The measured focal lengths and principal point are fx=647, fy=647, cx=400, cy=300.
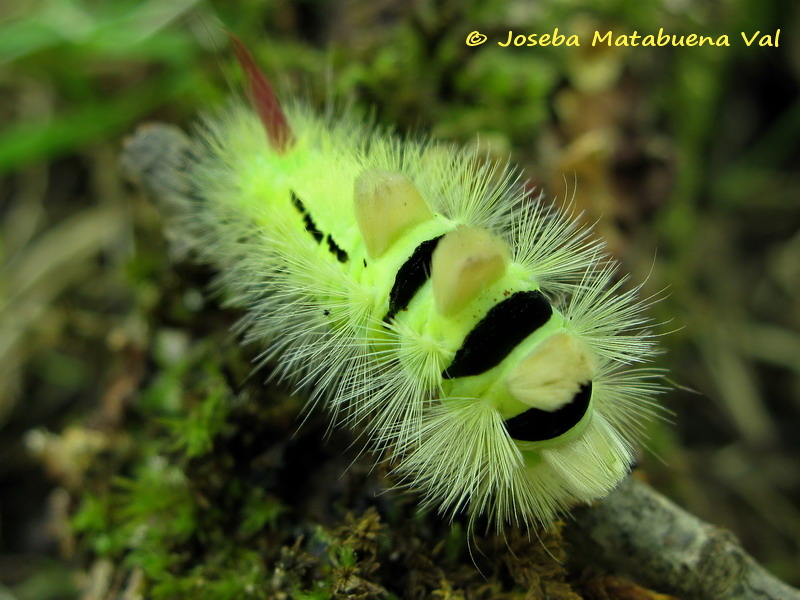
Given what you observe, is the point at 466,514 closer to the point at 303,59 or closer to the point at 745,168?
the point at 303,59

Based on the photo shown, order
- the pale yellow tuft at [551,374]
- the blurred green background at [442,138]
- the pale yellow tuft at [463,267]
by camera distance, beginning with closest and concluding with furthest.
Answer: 1. the pale yellow tuft at [551,374]
2. the pale yellow tuft at [463,267]
3. the blurred green background at [442,138]

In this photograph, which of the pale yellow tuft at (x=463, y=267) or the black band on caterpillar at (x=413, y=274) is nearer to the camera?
the pale yellow tuft at (x=463, y=267)

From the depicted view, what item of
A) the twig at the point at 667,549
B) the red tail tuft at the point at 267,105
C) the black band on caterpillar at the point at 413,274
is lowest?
the twig at the point at 667,549

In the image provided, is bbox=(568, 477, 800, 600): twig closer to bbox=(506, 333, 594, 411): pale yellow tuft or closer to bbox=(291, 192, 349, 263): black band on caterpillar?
bbox=(506, 333, 594, 411): pale yellow tuft

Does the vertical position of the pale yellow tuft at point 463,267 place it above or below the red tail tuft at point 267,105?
below

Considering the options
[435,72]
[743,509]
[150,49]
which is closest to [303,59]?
[435,72]

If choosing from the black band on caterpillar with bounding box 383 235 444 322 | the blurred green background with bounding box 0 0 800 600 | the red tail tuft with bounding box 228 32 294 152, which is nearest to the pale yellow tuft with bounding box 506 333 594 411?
the black band on caterpillar with bounding box 383 235 444 322

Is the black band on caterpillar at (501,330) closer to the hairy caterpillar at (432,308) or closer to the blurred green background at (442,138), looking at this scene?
the hairy caterpillar at (432,308)

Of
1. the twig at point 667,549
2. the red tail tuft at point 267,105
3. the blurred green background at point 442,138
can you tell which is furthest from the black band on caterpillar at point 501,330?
the red tail tuft at point 267,105
